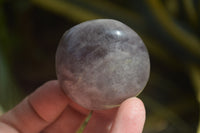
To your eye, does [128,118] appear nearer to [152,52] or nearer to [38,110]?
[38,110]

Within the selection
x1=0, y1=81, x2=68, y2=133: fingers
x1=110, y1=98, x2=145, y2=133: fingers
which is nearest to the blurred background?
x1=0, y1=81, x2=68, y2=133: fingers

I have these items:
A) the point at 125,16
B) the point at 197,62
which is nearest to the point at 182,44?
the point at 197,62

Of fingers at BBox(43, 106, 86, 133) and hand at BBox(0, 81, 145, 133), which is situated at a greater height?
hand at BBox(0, 81, 145, 133)

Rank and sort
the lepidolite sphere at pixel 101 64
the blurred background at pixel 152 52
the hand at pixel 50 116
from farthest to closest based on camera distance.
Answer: the blurred background at pixel 152 52 → the hand at pixel 50 116 → the lepidolite sphere at pixel 101 64

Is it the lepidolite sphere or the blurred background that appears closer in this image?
the lepidolite sphere

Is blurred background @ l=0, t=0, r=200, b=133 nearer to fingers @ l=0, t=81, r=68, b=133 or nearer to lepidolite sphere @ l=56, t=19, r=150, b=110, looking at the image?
fingers @ l=0, t=81, r=68, b=133

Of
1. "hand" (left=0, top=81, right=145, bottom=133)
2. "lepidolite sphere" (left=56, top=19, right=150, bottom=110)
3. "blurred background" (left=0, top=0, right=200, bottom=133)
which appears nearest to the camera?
"lepidolite sphere" (left=56, top=19, right=150, bottom=110)

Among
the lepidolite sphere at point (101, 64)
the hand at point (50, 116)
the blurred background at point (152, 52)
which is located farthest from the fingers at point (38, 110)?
the blurred background at point (152, 52)

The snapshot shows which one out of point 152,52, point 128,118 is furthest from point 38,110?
point 152,52

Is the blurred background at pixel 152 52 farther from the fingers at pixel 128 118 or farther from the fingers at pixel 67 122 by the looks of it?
the fingers at pixel 128 118
